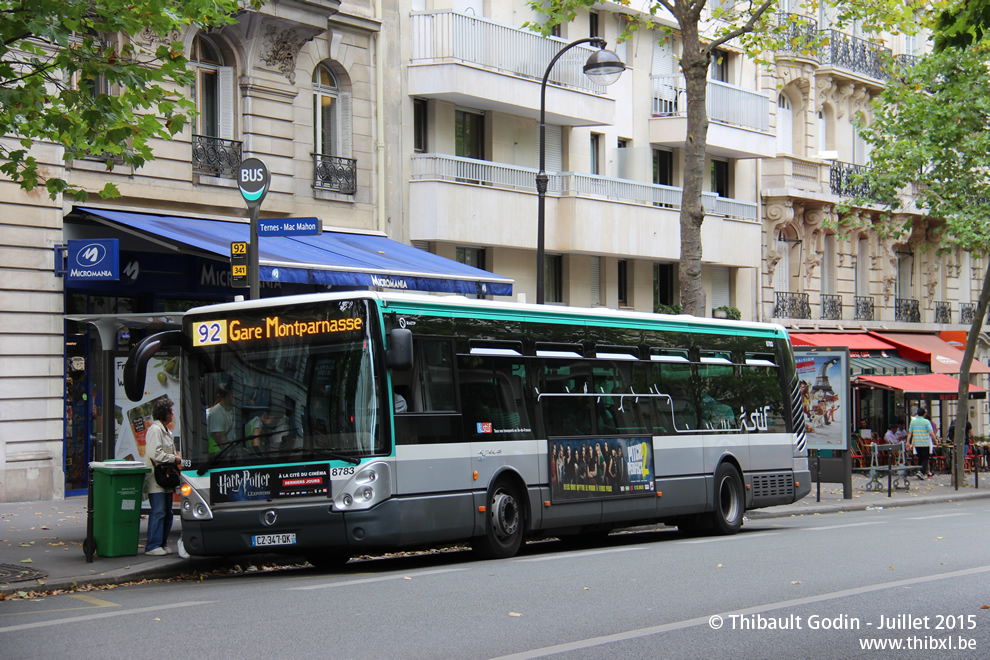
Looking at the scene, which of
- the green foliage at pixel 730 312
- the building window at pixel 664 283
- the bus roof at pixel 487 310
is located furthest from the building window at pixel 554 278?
the bus roof at pixel 487 310

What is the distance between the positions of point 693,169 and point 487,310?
9.14 meters

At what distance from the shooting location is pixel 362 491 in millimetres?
12133

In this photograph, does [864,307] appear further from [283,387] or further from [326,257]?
[283,387]

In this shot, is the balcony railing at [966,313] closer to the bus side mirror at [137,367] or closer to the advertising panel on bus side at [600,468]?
the advertising panel on bus side at [600,468]

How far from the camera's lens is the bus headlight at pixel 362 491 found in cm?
1212

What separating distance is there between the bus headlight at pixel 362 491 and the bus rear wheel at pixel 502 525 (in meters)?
1.79

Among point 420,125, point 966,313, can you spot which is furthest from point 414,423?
point 966,313

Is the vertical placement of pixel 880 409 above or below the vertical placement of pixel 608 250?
below

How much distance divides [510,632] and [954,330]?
135 feet

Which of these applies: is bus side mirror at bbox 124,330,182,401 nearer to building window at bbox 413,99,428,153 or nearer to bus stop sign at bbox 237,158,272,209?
bus stop sign at bbox 237,158,272,209

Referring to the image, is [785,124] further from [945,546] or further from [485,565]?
[485,565]

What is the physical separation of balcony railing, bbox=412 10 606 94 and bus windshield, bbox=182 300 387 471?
14914 mm

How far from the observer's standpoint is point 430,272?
21.6m

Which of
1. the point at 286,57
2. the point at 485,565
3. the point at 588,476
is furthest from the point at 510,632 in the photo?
the point at 286,57
